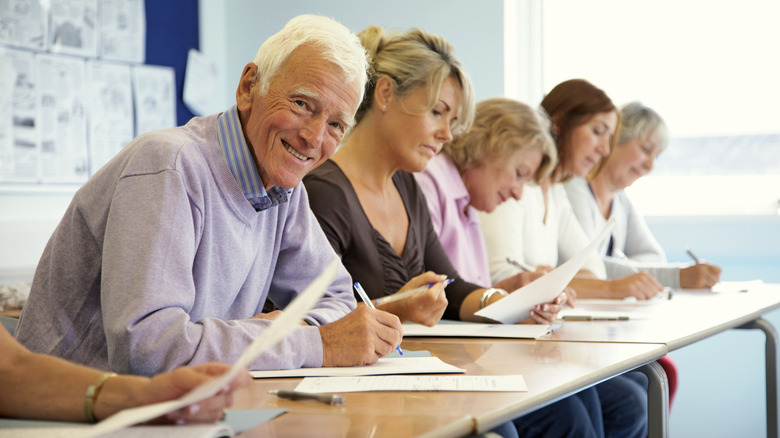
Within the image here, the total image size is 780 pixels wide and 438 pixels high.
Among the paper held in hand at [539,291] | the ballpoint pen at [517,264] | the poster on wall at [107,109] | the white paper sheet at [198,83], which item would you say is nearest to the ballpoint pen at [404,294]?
the paper held in hand at [539,291]

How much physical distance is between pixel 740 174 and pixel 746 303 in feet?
5.24

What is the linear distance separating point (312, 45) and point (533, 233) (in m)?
1.63

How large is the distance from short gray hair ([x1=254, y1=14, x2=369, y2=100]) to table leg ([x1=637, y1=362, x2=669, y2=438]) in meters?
0.74

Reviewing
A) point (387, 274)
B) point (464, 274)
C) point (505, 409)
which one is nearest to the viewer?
point (505, 409)

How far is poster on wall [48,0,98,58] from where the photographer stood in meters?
3.30

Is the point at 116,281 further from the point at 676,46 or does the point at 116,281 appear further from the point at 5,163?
the point at 676,46

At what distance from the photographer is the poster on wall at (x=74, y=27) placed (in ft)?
10.8

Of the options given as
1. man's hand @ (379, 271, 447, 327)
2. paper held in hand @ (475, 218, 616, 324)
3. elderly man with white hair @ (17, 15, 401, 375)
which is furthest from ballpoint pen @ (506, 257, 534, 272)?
elderly man with white hair @ (17, 15, 401, 375)

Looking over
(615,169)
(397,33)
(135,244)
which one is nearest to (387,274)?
(397,33)

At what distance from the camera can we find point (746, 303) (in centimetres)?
238

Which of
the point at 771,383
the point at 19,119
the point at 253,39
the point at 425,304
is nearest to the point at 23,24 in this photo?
the point at 19,119

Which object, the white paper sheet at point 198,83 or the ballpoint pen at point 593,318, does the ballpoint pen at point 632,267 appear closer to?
the ballpoint pen at point 593,318

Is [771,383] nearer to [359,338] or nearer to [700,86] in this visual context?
[359,338]

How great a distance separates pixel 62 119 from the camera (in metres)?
3.34
